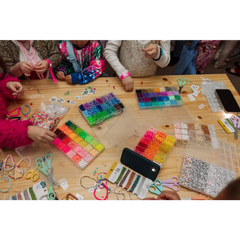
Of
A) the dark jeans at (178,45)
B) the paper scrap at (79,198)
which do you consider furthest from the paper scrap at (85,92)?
the dark jeans at (178,45)

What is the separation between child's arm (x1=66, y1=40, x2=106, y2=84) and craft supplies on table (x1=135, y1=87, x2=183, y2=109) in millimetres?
453

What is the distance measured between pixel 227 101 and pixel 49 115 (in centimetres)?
156

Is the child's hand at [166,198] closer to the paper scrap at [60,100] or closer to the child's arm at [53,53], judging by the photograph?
the paper scrap at [60,100]

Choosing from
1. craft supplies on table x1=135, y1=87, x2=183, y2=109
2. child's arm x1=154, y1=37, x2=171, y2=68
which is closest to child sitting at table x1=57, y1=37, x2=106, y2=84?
craft supplies on table x1=135, y1=87, x2=183, y2=109

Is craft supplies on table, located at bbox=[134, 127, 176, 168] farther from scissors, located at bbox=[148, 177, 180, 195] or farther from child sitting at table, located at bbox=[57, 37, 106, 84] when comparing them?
child sitting at table, located at bbox=[57, 37, 106, 84]

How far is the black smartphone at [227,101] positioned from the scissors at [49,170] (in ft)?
4.86

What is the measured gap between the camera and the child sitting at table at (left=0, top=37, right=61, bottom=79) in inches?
60.1

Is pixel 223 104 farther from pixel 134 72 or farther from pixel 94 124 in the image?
pixel 94 124

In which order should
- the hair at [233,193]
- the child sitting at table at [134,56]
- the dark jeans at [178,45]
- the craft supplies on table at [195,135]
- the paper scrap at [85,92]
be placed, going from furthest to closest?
the dark jeans at [178,45] → the child sitting at table at [134,56] → the paper scrap at [85,92] → the craft supplies on table at [195,135] → the hair at [233,193]

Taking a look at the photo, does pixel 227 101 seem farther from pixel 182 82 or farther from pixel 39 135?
pixel 39 135

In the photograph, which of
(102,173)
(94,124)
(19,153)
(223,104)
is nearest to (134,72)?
(94,124)

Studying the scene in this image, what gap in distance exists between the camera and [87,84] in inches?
66.8

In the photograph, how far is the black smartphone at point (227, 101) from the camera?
1531 mm

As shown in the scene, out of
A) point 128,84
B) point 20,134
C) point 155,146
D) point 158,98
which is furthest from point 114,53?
point 20,134
